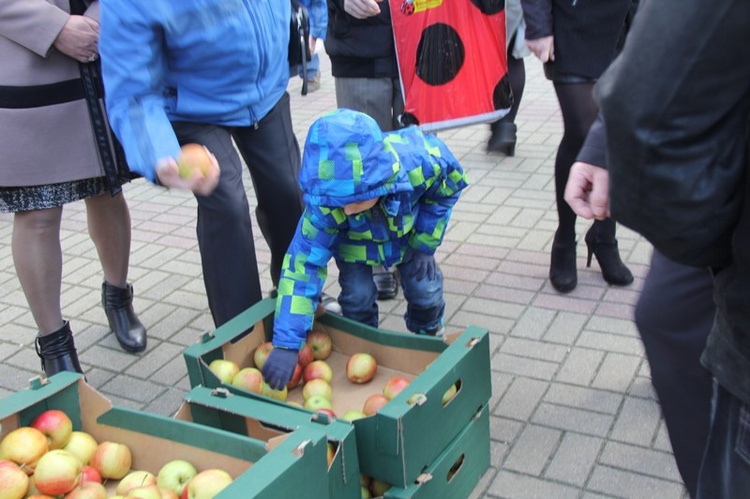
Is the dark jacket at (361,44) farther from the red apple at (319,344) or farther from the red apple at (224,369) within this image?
the red apple at (224,369)

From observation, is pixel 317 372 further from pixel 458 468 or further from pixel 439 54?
pixel 439 54

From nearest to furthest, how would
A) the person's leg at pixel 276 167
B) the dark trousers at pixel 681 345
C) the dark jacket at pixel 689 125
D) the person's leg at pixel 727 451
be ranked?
the dark jacket at pixel 689 125, the person's leg at pixel 727 451, the dark trousers at pixel 681 345, the person's leg at pixel 276 167

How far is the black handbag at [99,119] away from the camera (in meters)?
2.95

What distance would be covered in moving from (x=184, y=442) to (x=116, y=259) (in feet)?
4.71

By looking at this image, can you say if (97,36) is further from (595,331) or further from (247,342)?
(595,331)

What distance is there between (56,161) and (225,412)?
118 centimetres

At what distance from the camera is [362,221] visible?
281cm

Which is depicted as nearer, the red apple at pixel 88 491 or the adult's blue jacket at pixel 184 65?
the red apple at pixel 88 491

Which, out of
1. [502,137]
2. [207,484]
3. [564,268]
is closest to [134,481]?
[207,484]

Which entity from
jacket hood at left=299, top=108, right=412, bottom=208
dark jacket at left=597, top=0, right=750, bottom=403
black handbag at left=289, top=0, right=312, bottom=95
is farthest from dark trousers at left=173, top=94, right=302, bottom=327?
dark jacket at left=597, top=0, right=750, bottom=403

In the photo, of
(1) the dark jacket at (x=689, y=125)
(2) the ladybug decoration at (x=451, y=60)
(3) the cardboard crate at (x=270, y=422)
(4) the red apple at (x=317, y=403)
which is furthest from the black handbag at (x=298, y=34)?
(1) the dark jacket at (x=689, y=125)

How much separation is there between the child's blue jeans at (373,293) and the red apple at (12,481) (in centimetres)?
128

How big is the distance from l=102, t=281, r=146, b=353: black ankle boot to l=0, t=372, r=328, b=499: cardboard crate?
45.6 inches

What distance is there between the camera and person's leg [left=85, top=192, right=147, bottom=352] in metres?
3.38
